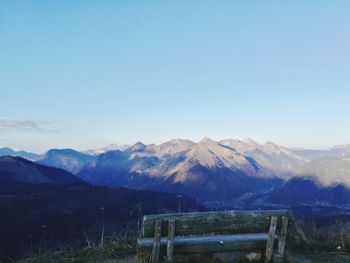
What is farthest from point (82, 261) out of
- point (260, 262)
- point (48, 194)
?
point (48, 194)

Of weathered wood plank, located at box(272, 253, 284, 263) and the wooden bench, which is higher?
the wooden bench

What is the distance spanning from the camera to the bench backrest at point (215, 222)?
30.6 ft

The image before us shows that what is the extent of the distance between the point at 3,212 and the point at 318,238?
138798 mm

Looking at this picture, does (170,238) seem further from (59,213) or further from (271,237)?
(59,213)

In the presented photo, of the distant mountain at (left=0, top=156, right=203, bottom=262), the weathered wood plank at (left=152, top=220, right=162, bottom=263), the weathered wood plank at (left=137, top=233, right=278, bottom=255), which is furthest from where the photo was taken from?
the distant mountain at (left=0, top=156, right=203, bottom=262)

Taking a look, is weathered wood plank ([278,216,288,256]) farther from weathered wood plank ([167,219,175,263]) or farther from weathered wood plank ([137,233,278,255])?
weathered wood plank ([167,219,175,263])

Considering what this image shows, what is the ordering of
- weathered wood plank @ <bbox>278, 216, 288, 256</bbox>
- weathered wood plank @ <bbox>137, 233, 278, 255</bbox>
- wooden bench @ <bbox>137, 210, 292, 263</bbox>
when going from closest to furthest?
1. wooden bench @ <bbox>137, 210, 292, 263</bbox>
2. weathered wood plank @ <bbox>137, 233, 278, 255</bbox>
3. weathered wood plank @ <bbox>278, 216, 288, 256</bbox>

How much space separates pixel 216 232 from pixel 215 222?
287 mm

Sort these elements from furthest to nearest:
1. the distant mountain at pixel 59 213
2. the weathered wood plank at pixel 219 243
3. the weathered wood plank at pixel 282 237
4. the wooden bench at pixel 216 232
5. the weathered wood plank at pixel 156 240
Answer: the distant mountain at pixel 59 213, the weathered wood plank at pixel 282 237, the weathered wood plank at pixel 219 243, the wooden bench at pixel 216 232, the weathered wood plank at pixel 156 240

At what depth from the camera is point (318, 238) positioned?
564 inches

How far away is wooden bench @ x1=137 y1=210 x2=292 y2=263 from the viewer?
9.26 metres

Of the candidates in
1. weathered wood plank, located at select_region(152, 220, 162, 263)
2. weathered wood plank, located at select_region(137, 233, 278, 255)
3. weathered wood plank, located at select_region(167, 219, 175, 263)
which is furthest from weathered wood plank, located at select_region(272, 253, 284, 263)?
weathered wood plank, located at select_region(152, 220, 162, 263)

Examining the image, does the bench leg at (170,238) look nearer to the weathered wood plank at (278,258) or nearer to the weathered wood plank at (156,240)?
the weathered wood plank at (156,240)

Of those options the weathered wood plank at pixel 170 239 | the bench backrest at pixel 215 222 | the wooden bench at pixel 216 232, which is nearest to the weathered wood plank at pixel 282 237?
the wooden bench at pixel 216 232
